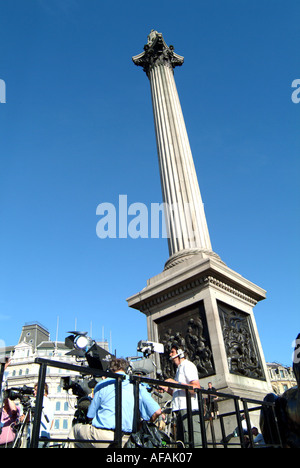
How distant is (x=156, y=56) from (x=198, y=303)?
12654 millimetres

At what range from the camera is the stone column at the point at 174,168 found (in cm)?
1206

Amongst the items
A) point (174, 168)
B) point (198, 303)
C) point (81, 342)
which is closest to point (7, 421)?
point (81, 342)

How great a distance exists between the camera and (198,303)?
31.8 feet

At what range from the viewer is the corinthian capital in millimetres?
17247

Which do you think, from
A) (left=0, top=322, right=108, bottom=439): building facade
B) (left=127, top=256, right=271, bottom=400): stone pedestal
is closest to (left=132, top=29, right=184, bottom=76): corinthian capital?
(left=127, top=256, right=271, bottom=400): stone pedestal

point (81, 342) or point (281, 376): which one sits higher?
point (281, 376)

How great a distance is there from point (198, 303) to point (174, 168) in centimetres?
574

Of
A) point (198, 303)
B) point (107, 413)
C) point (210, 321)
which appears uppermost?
point (198, 303)

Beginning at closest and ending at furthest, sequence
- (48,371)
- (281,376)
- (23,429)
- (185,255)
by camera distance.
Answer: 1. (23,429)
2. (185,255)
3. (48,371)
4. (281,376)

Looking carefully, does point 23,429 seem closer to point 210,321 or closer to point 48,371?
point 210,321

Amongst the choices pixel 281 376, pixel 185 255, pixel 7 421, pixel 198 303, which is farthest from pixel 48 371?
pixel 7 421

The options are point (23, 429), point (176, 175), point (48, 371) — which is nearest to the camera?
point (23, 429)

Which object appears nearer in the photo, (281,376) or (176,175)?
(176,175)
